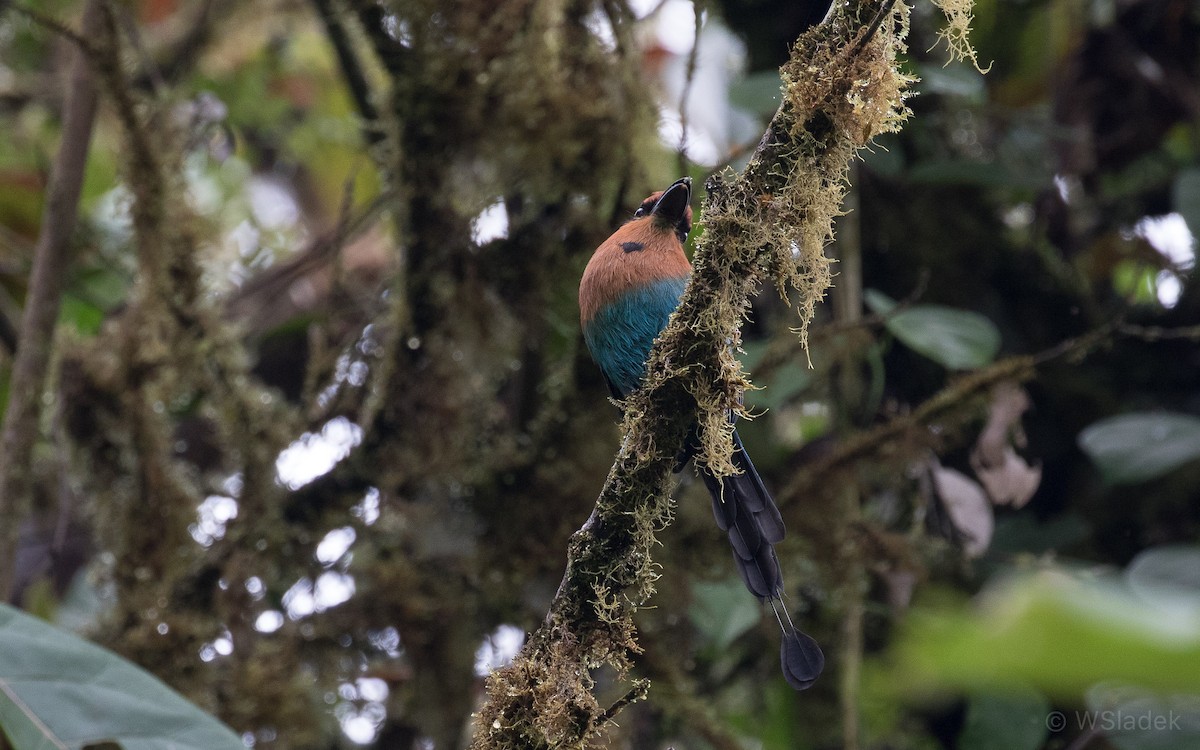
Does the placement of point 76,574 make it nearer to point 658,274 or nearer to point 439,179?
point 439,179

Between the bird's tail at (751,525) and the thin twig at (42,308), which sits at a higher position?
the thin twig at (42,308)

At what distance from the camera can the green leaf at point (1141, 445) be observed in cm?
290

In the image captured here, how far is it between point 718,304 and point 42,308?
6.93 ft

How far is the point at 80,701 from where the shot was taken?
1917 mm

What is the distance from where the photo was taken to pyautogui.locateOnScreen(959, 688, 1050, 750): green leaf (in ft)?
8.86

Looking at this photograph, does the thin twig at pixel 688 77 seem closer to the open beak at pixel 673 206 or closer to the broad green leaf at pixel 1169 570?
the open beak at pixel 673 206

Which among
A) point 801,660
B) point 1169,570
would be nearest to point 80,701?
point 801,660

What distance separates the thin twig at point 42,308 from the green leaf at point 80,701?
0.84m

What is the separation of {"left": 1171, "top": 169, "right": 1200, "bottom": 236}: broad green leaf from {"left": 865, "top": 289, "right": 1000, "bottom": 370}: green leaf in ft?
2.51

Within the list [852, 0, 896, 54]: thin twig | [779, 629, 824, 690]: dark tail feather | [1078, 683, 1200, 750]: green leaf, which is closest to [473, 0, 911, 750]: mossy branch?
[852, 0, 896, 54]: thin twig

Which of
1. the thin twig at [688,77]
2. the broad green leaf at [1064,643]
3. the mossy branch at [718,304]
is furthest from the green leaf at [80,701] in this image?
the broad green leaf at [1064,643]

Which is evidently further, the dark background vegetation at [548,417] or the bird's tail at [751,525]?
the dark background vegetation at [548,417]

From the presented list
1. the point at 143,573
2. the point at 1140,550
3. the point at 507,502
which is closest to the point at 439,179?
the point at 507,502

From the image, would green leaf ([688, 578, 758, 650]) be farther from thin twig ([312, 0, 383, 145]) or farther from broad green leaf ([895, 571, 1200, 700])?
broad green leaf ([895, 571, 1200, 700])
